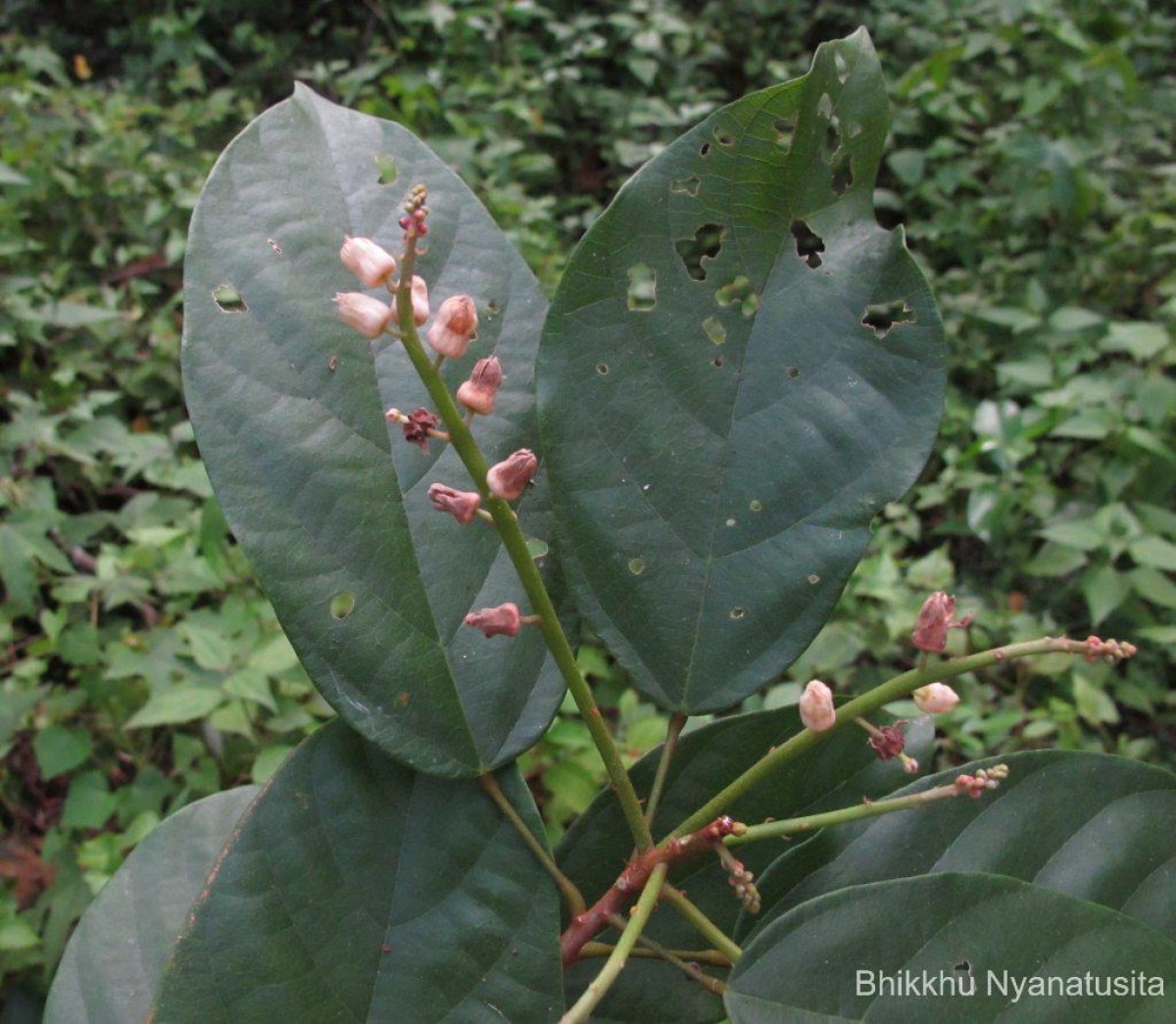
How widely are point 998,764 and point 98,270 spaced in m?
2.45

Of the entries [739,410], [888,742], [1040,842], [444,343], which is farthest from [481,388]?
[1040,842]

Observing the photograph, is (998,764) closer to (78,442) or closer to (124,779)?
(124,779)

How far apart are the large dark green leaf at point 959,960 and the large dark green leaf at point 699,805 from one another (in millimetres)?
101

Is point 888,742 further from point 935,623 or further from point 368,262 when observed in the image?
point 368,262

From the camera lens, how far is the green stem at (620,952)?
1.20 ft

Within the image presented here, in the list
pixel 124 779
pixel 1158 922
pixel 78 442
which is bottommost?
pixel 124 779

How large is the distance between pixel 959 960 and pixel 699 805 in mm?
159

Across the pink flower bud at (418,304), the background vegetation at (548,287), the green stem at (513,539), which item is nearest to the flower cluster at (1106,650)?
the green stem at (513,539)

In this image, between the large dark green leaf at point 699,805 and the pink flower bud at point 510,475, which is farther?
the large dark green leaf at point 699,805

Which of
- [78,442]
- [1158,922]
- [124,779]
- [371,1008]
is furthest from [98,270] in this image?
[1158,922]

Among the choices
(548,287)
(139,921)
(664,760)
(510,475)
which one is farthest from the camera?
(548,287)

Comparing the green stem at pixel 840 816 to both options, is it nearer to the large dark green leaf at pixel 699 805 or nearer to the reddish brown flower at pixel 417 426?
the large dark green leaf at pixel 699 805

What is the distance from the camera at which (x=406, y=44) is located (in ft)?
9.18

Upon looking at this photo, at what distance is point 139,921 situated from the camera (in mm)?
611
